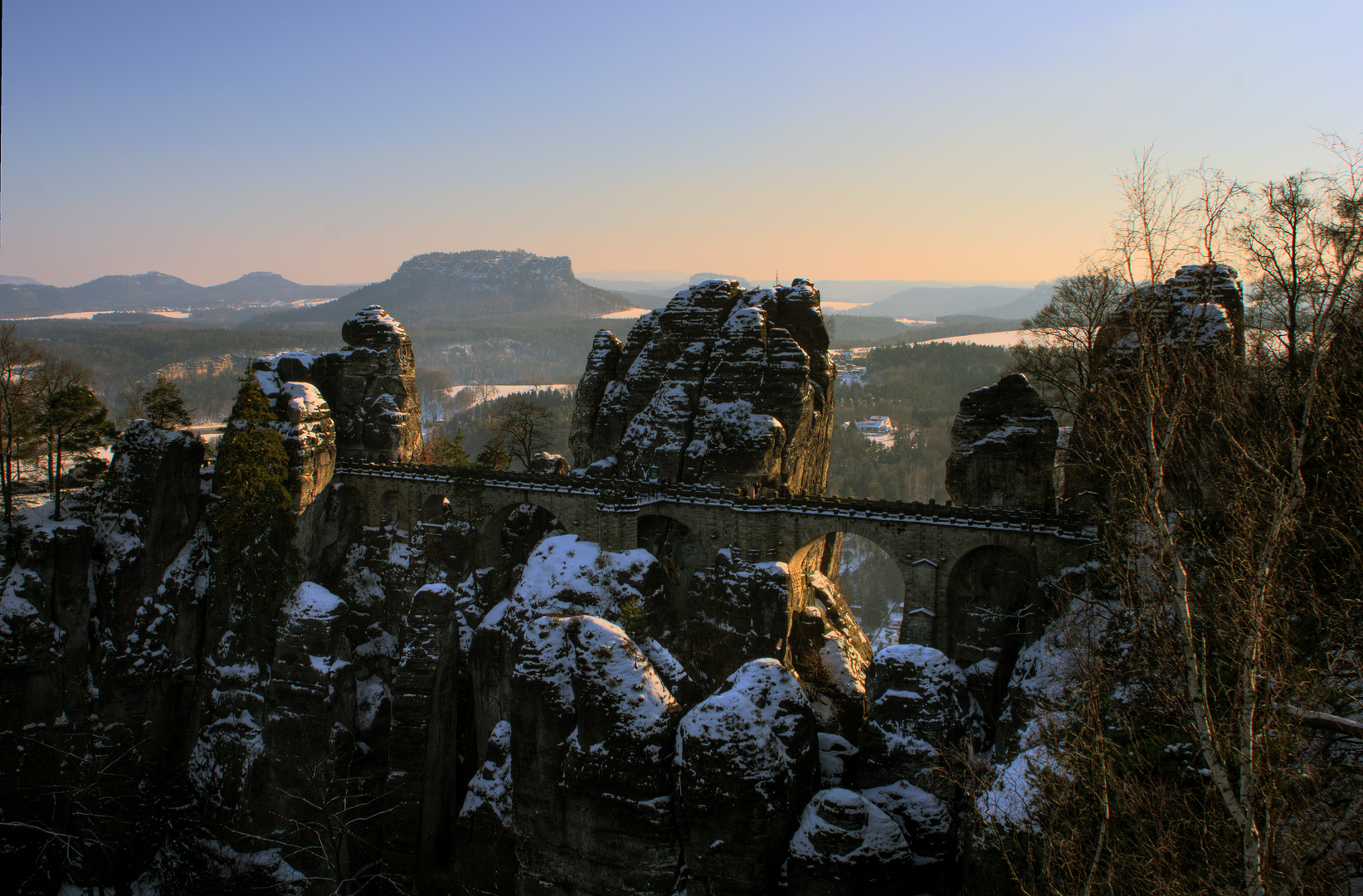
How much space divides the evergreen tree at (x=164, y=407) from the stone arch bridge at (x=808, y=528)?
448 inches

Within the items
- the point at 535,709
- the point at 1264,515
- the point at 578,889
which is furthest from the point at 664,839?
the point at 1264,515

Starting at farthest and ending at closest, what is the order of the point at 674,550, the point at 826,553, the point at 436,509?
the point at 826,553 < the point at 436,509 < the point at 674,550

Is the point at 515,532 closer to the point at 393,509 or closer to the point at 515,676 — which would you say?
the point at 393,509

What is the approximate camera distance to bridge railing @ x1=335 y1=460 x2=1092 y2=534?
31266 mm

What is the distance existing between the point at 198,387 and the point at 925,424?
147 metres

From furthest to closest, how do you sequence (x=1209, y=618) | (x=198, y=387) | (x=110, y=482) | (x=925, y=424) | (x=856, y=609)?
(x=198, y=387)
(x=925, y=424)
(x=856, y=609)
(x=110, y=482)
(x=1209, y=618)

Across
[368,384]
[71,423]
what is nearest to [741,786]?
[368,384]

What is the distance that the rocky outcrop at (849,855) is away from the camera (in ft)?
64.2

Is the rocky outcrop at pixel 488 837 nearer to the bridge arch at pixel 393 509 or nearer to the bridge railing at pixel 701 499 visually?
the bridge railing at pixel 701 499

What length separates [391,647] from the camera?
129 ft

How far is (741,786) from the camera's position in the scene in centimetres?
2038

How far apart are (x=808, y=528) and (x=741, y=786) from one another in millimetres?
15689

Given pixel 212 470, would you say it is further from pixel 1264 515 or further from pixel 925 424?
pixel 925 424

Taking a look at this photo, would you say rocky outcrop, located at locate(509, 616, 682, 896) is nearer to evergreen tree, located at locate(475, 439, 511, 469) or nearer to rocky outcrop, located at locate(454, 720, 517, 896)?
rocky outcrop, located at locate(454, 720, 517, 896)
